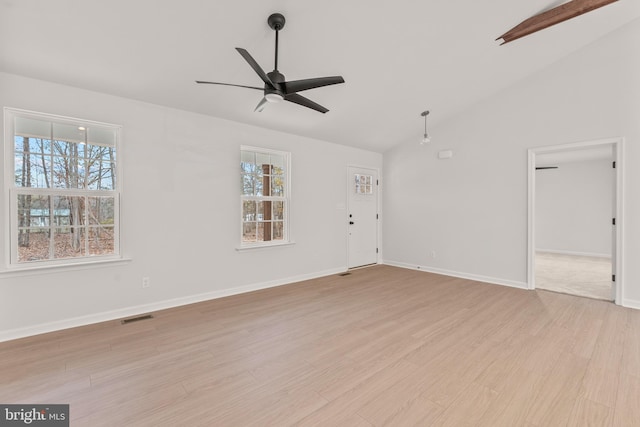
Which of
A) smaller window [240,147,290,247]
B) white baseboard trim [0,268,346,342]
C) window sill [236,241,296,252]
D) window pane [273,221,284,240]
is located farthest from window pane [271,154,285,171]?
white baseboard trim [0,268,346,342]

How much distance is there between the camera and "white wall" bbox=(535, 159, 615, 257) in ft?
24.2

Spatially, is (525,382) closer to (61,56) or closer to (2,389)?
(2,389)

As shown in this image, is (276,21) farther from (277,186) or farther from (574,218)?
(574,218)

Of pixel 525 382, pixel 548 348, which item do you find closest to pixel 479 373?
pixel 525 382

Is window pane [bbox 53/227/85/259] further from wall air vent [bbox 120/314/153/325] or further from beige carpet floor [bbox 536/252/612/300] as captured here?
beige carpet floor [bbox 536/252/612/300]

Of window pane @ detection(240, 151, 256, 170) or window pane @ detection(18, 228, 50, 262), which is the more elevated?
window pane @ detection(240, 151, 256, 170)

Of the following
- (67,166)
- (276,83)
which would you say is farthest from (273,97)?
(67,166)

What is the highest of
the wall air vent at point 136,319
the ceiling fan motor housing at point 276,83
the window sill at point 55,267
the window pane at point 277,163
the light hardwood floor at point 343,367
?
the ceiling fan motor housing at point 276,83

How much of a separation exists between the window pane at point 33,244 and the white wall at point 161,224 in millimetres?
154

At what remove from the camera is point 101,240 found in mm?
3367

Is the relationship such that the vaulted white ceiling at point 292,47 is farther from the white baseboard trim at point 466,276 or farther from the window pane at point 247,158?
the white baseboard trim at point 466,276

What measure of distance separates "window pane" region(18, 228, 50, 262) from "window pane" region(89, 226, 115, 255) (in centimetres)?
38

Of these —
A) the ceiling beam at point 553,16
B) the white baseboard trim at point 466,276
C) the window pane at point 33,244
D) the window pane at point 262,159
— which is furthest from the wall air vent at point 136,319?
the ceiling beam at point 553,16

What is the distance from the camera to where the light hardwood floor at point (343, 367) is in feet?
5.92
